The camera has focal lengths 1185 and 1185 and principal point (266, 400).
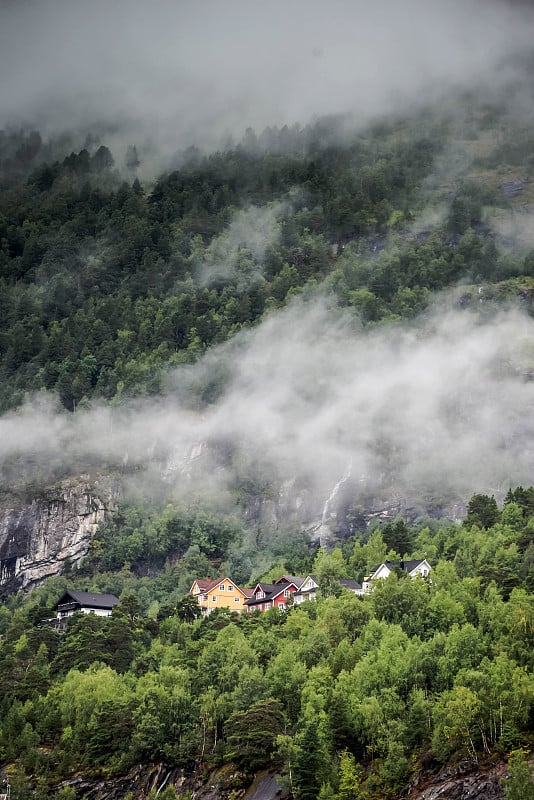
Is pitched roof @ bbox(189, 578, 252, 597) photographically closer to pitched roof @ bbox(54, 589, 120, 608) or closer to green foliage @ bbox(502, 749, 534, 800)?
pitched roof @ bbox(54, 589, 120, 608)

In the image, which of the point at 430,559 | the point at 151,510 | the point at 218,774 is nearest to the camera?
the point at 218,774

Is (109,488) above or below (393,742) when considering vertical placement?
below

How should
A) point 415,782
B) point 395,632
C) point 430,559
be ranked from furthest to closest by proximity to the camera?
1. point 430,559
2. point 395,632
3. point 415,782

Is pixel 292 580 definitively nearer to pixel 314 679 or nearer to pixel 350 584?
pixel 350 584

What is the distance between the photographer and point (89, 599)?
136m

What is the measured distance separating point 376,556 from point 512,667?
5233cm

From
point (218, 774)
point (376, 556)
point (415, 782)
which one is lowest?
point (376, 556)

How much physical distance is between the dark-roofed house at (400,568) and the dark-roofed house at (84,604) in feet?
93.9

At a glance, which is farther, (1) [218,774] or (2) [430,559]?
(2) [430,559]

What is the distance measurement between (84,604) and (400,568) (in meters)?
37.0

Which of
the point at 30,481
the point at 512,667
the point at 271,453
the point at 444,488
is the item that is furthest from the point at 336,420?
the point at 512,667

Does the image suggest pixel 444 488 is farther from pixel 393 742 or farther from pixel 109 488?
pixel 393 742

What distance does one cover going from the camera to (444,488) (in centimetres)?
16162

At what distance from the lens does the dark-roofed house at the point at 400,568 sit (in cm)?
12212
